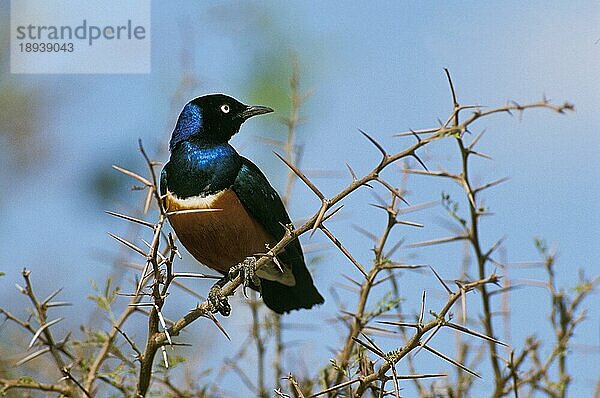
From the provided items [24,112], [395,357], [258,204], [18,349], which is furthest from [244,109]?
[24,112]

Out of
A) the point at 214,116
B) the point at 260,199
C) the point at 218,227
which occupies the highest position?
the point at 214,116

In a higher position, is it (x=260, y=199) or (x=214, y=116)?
(x=214, y=116)

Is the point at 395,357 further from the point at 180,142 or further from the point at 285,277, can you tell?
the point at 180,142

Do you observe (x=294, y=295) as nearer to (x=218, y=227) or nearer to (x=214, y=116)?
(x=218, y=227)

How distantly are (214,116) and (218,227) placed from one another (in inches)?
26.2

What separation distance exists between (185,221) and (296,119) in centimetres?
60

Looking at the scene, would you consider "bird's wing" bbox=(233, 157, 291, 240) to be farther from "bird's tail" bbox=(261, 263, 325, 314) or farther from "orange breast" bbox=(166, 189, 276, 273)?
"bird's tail" bbox=(261, 263, 325, 314)

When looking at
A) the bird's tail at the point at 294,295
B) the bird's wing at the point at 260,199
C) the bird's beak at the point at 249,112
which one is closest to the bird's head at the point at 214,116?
the bird's beak at the point at 249,112

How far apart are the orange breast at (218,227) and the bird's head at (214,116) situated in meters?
0.48

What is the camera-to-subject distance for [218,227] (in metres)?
3.45

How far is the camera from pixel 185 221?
136 inches

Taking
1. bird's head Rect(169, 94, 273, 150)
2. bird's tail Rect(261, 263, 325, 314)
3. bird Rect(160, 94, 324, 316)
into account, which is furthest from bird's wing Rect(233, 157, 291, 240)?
bird's head Rect(169, 94, 273, 150)

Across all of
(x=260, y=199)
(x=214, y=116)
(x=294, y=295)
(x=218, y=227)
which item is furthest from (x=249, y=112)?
(x=294, y=295)

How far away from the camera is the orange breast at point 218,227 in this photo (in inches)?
135
